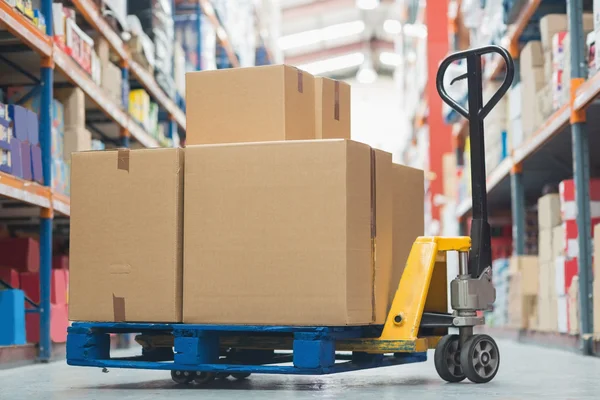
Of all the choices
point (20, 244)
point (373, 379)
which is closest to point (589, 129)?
point (373, 379)

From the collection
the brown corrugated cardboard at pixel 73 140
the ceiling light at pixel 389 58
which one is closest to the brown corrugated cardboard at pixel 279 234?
the brown corrugated cardboard at pixel 73 140

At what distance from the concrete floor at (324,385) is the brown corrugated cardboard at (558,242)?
5.95 ft

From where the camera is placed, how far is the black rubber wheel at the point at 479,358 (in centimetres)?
391

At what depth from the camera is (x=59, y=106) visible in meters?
6.97

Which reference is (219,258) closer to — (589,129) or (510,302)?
(589,129)

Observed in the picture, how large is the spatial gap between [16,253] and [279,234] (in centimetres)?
349

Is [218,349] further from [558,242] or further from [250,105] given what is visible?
[558,242]

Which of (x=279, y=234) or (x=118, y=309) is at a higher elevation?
(x=279, y=234)

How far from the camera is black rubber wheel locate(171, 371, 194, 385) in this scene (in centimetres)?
412

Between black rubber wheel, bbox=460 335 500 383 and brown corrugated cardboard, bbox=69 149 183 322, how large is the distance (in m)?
1.20

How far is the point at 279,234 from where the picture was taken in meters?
3.71

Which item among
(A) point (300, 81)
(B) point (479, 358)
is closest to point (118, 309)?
(A) point (300, 81)

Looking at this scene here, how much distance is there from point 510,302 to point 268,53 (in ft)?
35.7

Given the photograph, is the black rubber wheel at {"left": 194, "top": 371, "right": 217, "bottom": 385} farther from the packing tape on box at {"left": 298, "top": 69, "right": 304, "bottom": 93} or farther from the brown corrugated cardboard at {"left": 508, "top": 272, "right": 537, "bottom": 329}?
the brown corrugated cardboard at {"left": 508, "top": 272, "right": 537, "bottom": 329}
